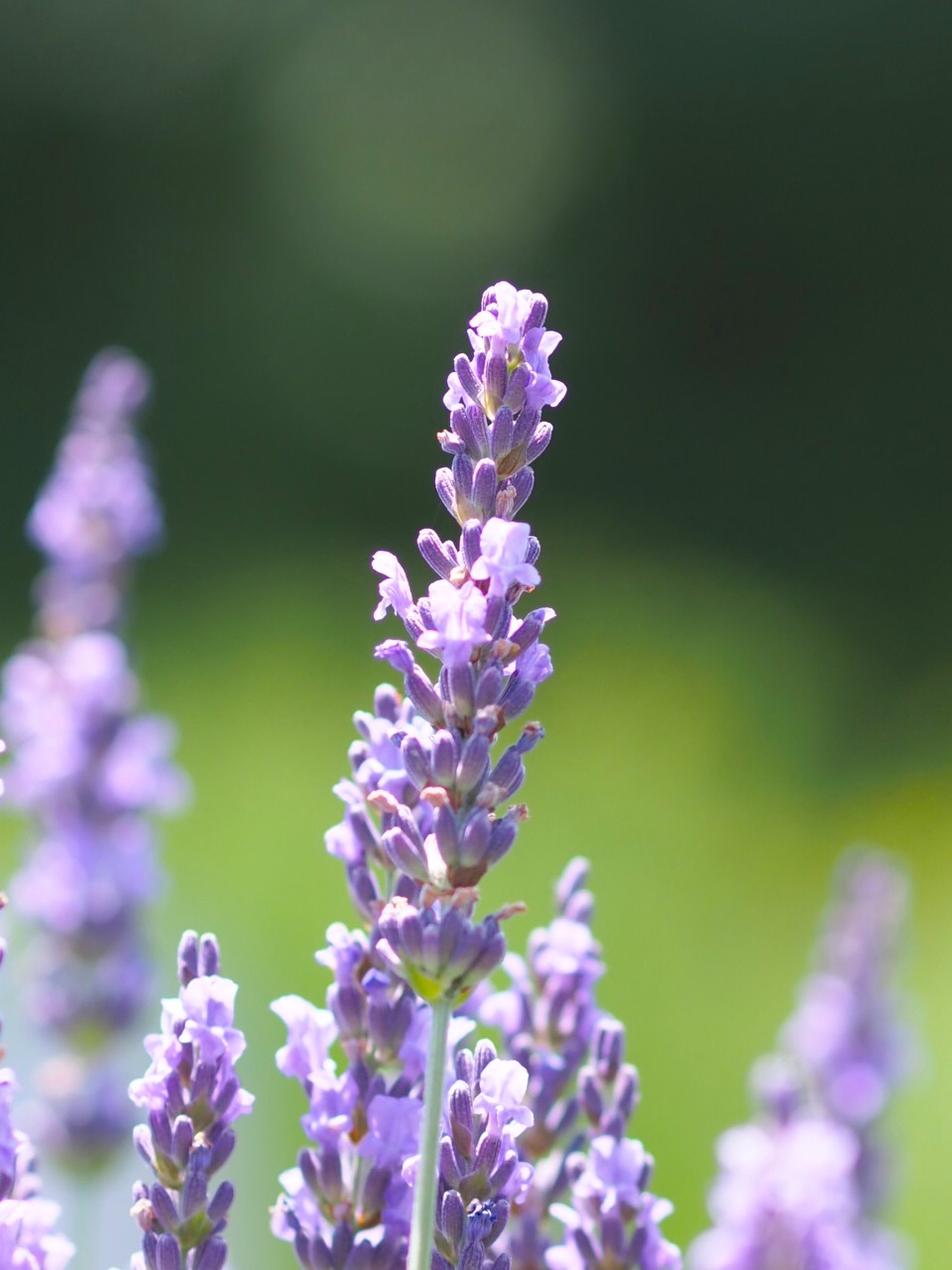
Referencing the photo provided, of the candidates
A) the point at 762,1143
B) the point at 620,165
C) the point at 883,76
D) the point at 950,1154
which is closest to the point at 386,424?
the point at 620,165

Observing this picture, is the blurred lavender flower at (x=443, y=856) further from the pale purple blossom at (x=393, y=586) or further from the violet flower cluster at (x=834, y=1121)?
the violet flower cluster at (x=834, y=1121)

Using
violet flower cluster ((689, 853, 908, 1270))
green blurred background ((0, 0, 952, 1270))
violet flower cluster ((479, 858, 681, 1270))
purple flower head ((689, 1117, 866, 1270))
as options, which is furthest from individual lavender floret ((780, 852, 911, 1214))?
green blurred background ((0, 0, 952, 1270))

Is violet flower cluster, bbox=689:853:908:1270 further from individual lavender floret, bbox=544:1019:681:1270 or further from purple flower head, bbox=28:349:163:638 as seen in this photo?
purple flower head, bbox=28:349:163:638

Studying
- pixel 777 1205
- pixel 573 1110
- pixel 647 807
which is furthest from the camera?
pixel 647 807

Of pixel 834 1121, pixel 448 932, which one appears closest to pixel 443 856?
pixel 448 932

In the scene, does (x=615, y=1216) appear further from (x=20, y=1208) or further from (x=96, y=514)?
(x=96, y=514)
